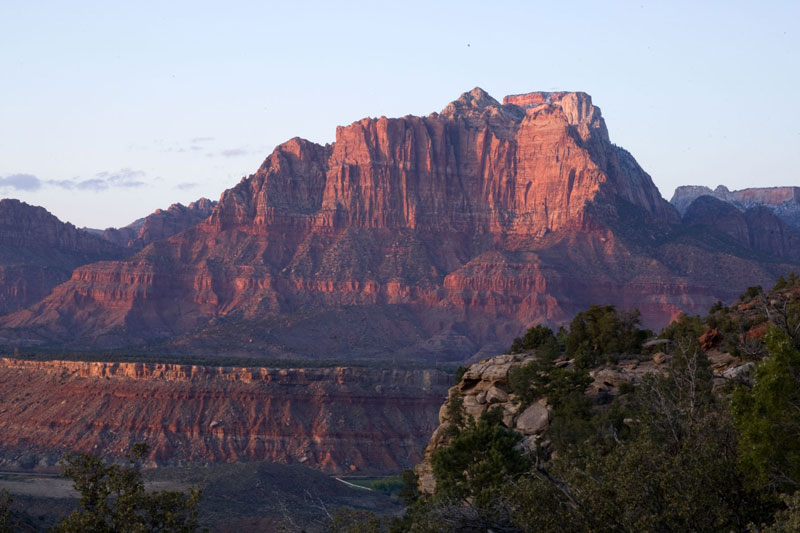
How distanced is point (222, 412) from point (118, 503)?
10843cm

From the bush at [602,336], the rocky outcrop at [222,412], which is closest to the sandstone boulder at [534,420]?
the bush at [602,336]

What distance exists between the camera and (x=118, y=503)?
3444 centimetres

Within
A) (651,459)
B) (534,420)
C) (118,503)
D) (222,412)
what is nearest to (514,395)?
(534,420)

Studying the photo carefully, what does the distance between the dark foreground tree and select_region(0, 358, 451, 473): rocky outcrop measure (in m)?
96.9

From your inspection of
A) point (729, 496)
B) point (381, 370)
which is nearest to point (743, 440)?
point (729, 496)

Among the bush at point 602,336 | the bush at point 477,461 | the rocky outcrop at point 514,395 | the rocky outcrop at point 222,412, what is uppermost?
the bush at point 602,336

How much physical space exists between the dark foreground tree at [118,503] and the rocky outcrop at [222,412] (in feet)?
318

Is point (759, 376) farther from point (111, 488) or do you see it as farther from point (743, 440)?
point (111, 488)

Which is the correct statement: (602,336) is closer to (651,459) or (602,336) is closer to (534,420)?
(534,420)

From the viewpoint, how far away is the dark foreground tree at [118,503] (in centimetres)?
3394

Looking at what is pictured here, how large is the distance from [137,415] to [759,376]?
375ft

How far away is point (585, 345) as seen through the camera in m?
55.6

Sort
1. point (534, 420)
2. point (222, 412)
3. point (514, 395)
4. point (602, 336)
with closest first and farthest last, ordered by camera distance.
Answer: point (534, 420)
point (514, 395)
point (602, 336)
point (222, 412)

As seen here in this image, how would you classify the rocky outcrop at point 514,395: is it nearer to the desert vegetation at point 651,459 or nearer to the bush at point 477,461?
the desert vegetation at point 651,459
